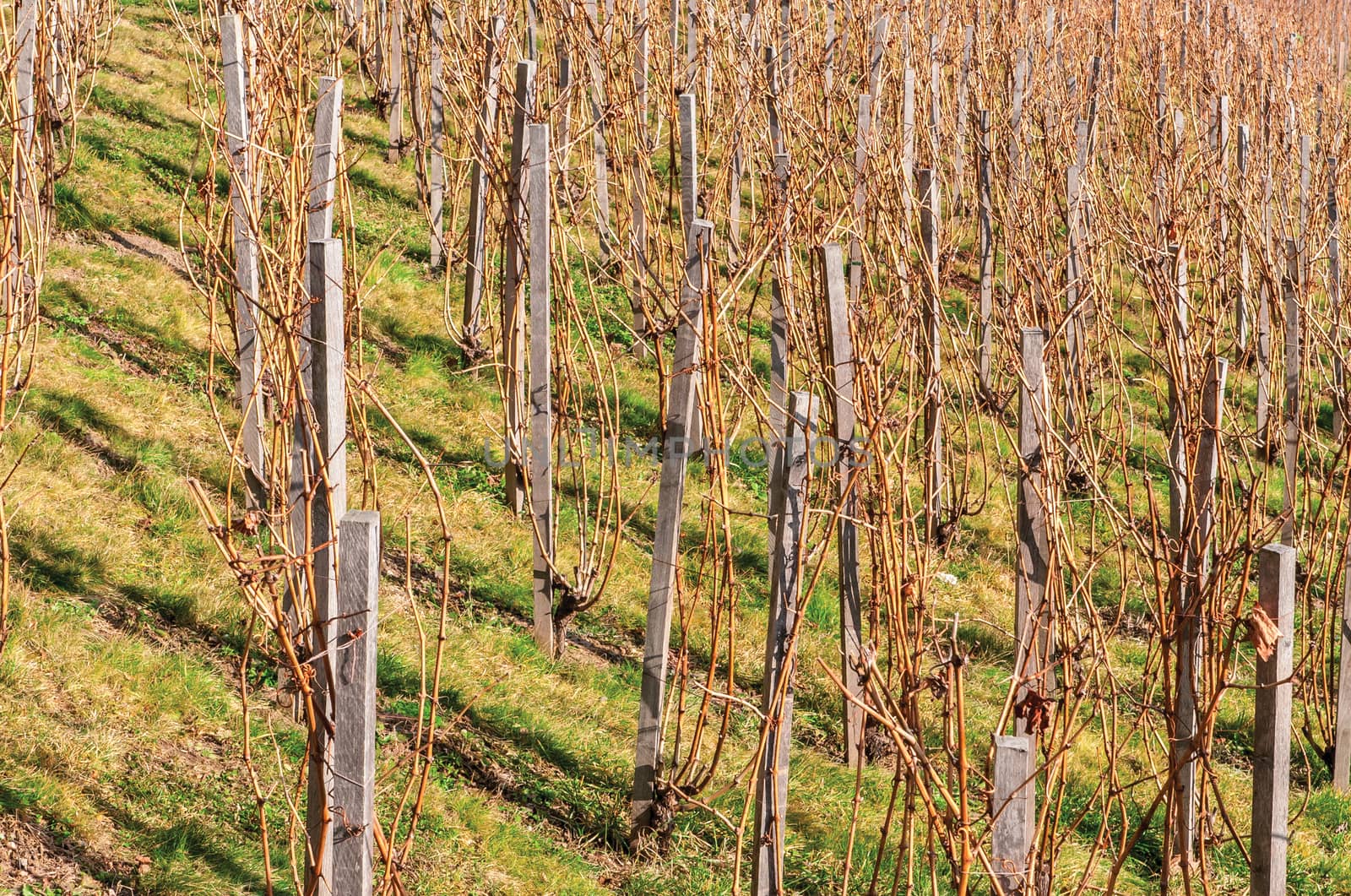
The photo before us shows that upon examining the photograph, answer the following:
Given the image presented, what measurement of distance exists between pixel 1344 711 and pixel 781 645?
2.96 metres

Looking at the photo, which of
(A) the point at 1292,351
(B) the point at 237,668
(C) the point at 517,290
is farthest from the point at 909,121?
(B) the point at 237,668

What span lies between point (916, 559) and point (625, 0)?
6437 millimetres

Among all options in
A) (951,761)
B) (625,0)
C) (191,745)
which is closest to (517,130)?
(191,745)

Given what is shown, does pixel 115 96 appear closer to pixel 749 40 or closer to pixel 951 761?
pixel 749 40

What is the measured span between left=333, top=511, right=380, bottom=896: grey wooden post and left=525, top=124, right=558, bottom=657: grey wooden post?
2068 millimetres

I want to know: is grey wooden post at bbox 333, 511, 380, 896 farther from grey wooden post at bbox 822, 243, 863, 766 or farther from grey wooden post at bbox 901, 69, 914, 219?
grey wooden post at bbox 901, 69, 914, 219

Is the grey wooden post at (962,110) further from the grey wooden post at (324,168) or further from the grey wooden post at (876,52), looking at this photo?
the grey wooden post at (324,168)

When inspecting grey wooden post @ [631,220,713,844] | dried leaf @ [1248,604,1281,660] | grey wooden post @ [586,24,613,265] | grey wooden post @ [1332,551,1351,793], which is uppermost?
grey wooden post @ [586,24,613,265]

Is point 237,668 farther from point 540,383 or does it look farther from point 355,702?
point 355,702

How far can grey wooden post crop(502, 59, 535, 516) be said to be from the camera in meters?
4.30

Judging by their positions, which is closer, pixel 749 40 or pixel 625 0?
pixel 749 40

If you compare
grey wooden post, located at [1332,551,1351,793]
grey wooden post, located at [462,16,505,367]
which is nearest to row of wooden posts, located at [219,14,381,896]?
grey wooden post, located at [462,16,505,367]

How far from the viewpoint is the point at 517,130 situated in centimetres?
450

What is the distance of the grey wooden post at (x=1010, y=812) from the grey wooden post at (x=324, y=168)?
78.5 inches
